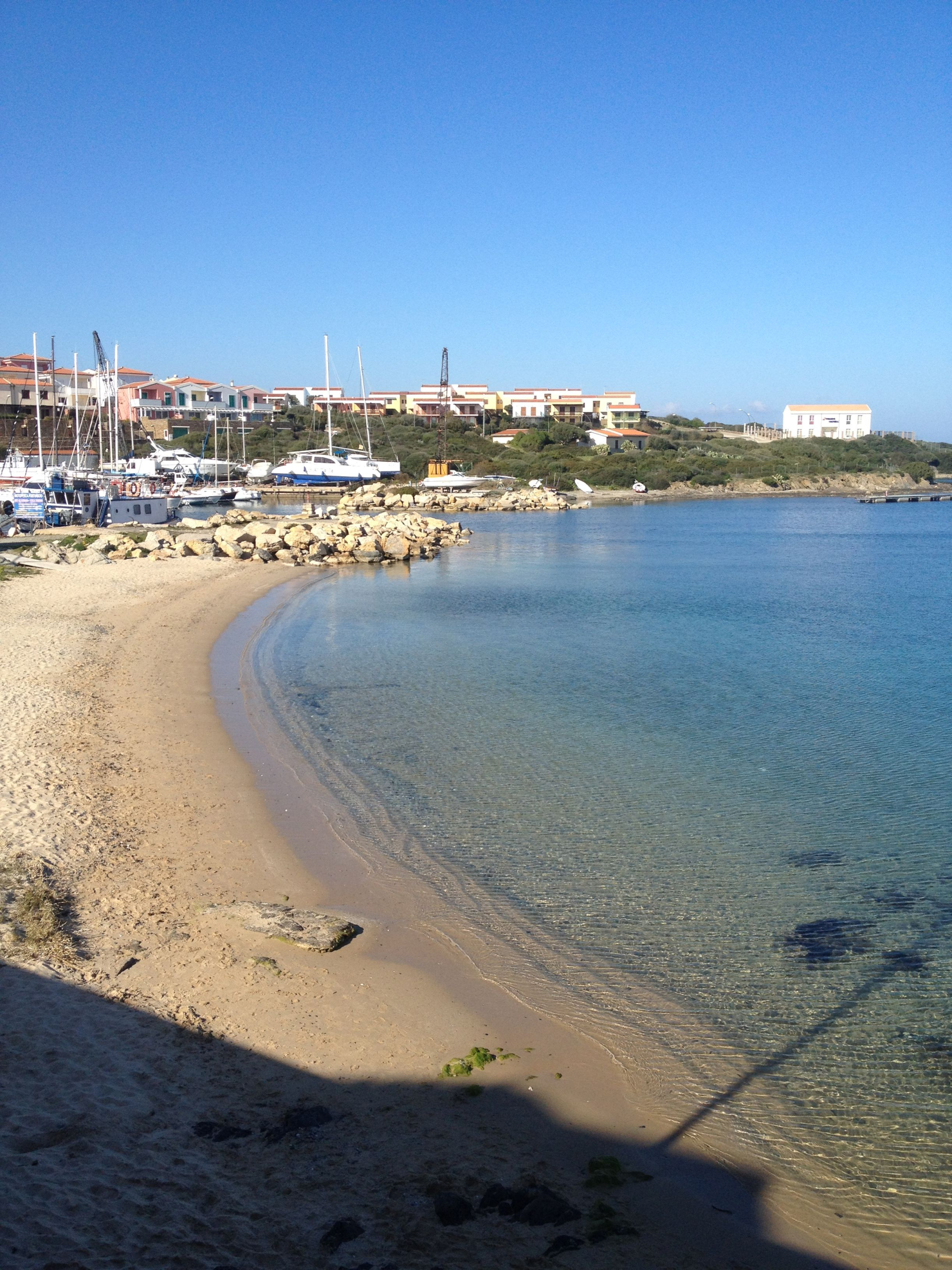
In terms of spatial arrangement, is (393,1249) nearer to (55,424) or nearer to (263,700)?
(263,700)

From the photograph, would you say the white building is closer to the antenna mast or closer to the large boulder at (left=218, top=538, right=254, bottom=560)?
the antenna mast

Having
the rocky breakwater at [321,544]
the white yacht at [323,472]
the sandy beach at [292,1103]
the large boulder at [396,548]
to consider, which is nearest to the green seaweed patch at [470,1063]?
the sandy beach at [292,1103]

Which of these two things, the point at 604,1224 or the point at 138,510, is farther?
the point at 138,510

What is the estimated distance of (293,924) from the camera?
7137mm

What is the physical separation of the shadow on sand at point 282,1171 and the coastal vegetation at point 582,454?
73.0 m

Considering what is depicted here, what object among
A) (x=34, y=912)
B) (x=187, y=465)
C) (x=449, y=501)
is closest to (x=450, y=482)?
(x=449, y=501)

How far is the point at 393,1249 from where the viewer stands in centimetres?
389

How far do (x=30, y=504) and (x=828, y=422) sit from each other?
116185 mm

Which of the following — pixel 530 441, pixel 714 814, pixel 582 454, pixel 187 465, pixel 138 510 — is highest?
pixel 530 441

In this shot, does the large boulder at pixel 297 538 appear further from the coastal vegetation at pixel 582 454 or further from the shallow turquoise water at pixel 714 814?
the coastal vegetation at pixel 582 454

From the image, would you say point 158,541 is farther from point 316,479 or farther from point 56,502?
point 316,479

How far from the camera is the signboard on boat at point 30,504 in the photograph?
3984cm

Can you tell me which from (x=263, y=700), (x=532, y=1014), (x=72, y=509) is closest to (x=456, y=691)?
(x=263, y=700)

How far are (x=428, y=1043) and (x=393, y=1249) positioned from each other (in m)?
1.92
